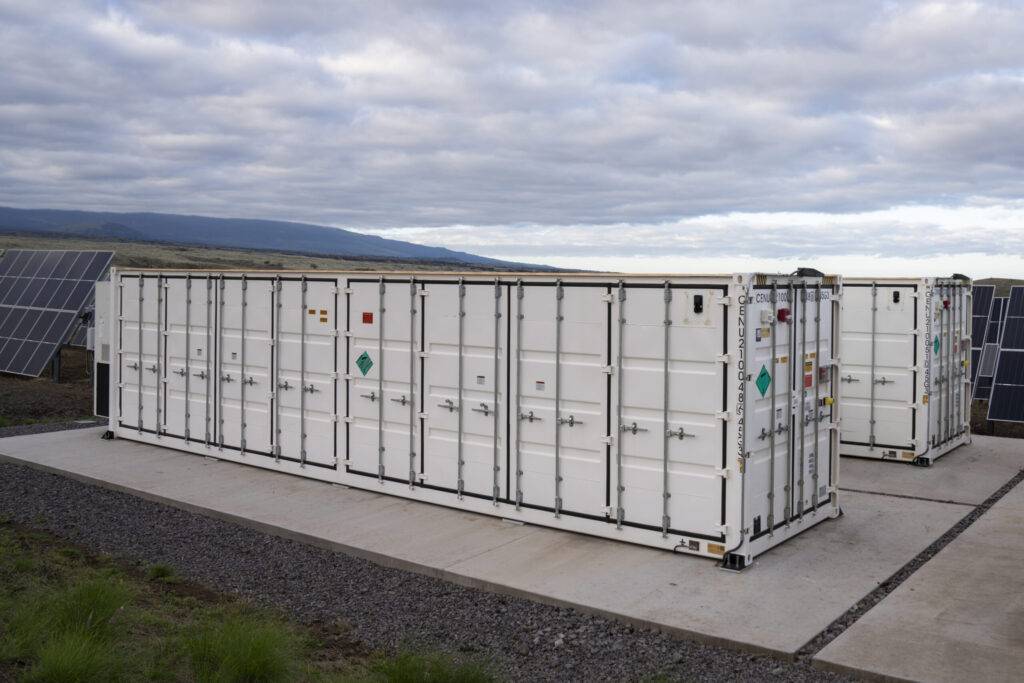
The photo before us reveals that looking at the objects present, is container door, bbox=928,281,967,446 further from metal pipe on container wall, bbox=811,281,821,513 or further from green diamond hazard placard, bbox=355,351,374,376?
green diamond hazard placard, bbox=355,351,374,376

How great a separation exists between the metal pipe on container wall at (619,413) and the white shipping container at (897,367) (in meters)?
7.07

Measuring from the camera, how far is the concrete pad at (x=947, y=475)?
528 inches

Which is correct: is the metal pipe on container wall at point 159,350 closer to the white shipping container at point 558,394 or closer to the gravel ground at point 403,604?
the white shipping container at point 558,394

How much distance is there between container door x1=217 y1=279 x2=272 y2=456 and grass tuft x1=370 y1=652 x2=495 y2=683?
7.94 metres

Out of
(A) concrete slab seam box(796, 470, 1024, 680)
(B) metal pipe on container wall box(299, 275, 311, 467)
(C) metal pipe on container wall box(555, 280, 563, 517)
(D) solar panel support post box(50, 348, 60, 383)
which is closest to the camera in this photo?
(A) concrete slab seam box(796, 470, 1024, 680)

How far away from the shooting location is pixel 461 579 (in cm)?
933

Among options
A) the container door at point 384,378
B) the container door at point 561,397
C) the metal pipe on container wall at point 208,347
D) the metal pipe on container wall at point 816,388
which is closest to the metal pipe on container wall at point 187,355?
the metal pipe on container wall at point 208,347

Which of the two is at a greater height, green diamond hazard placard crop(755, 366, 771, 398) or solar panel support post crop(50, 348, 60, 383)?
green diamond hazard placard crop(755, 366, 771, 398)

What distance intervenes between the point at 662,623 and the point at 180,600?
464cm

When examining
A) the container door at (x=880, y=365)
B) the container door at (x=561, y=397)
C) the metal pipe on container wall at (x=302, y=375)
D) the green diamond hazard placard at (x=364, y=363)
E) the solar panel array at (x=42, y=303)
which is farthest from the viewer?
the solar panel array at (x=42, y=303)

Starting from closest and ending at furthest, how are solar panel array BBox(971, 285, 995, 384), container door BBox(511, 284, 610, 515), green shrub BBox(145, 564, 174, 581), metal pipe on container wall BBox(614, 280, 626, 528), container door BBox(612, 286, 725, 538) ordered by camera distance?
green shrub BBox(145, 564, 174, 581), container door BBox(612, 286, 725, 538), metal pipe on container wall BBox(614, 280, 626, 528), container door BBox(511, 284, 610, 515), solar panel array BBox(971, 285, 995, 384)

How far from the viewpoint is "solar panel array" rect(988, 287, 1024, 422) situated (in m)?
20.0

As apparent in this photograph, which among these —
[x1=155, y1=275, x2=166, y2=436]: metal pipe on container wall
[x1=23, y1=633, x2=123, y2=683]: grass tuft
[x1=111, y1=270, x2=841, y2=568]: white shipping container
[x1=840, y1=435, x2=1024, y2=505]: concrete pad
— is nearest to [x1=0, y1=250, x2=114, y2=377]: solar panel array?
[x1=155, y1=275, x2=166, y2=436]: metal pipe on container wall

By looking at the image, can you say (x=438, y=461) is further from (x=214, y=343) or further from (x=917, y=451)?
(x=917, y=451)
